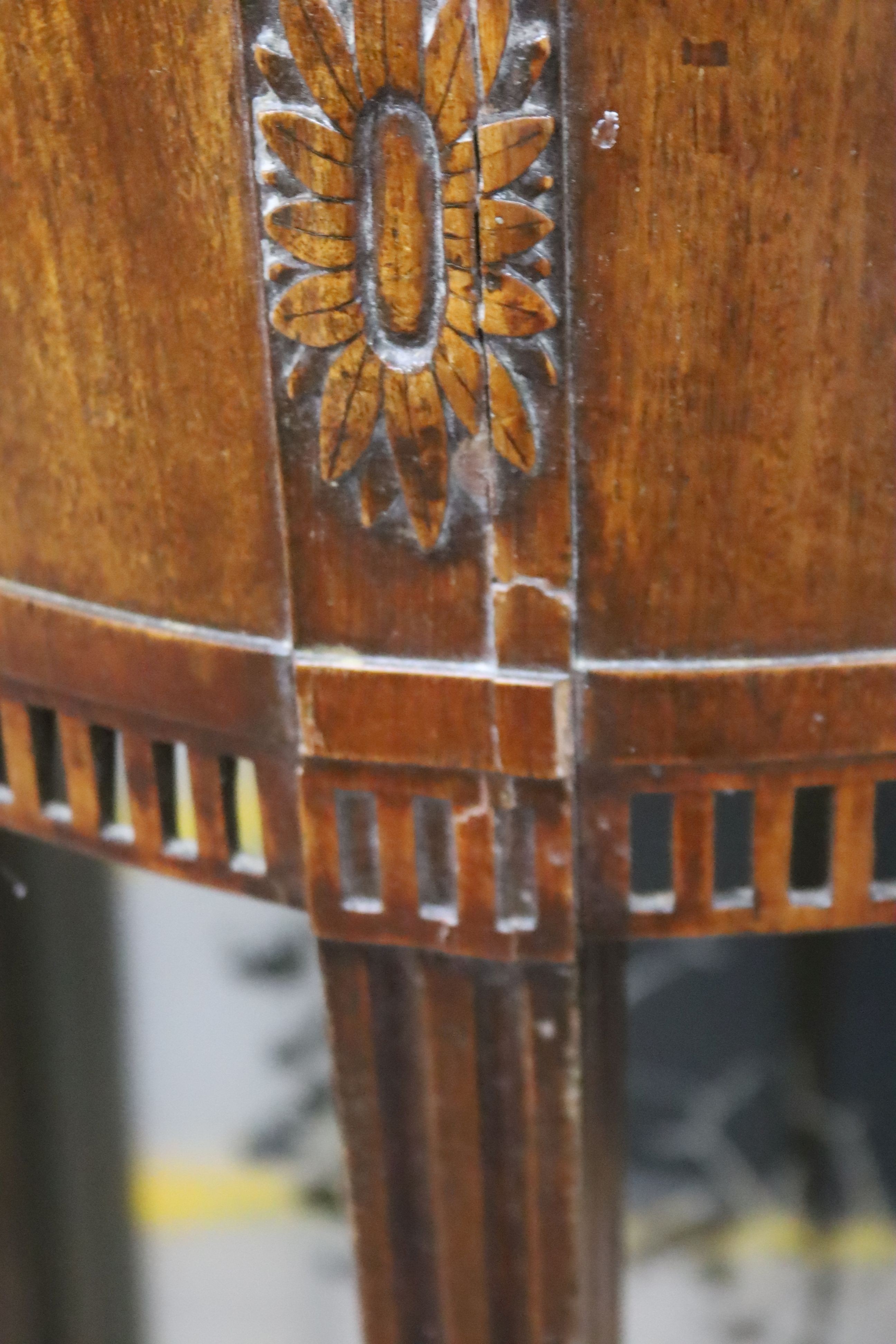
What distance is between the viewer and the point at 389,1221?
544 mm

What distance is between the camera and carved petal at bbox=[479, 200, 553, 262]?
0.39 meters

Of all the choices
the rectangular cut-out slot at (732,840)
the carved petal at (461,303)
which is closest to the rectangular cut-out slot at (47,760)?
the carved petal at (461,303)

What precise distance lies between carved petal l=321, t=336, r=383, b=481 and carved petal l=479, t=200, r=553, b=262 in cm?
4

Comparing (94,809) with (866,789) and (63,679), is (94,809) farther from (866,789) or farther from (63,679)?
(866,789)

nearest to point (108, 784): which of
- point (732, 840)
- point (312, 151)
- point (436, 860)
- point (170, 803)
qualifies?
point (170, 803)

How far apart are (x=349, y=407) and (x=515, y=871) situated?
147 millimetres

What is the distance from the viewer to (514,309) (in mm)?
397

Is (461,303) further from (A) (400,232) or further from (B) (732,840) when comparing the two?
(B) (732,840)

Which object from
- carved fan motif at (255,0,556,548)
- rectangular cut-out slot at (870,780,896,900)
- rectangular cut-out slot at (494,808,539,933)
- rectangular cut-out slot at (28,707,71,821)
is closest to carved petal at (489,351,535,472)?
carved fan motif at (255,0,556,548)

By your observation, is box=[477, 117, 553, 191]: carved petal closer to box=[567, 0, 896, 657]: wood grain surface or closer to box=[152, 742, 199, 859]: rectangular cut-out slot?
box=[567, 0, 896, 657]: wood grain surface

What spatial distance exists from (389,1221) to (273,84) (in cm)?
38

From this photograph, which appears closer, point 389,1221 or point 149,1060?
point 389,1221

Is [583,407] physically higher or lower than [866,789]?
higher

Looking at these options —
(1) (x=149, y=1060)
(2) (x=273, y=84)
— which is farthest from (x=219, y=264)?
(1) (x=149, y=1060)
